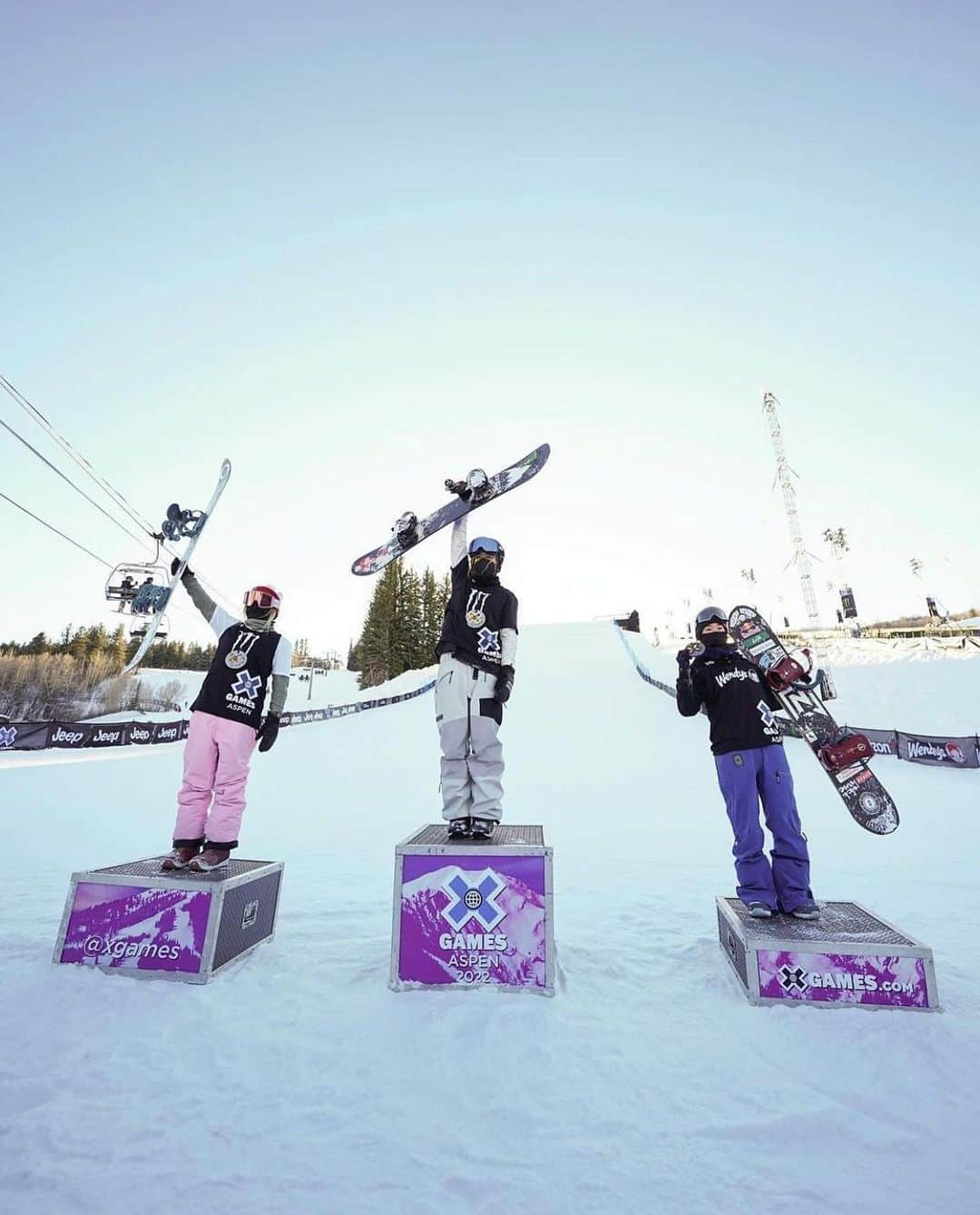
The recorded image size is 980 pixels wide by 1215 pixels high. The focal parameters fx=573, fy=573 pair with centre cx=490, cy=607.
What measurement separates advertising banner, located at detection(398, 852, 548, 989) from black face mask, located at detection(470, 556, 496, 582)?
6.49 feet

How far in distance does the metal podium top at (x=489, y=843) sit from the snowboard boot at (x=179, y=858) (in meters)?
1.38

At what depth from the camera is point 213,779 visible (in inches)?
148

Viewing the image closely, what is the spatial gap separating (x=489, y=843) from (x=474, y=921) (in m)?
0.41

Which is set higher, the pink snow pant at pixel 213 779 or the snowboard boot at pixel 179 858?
the pink snow pant at pixel 213 779

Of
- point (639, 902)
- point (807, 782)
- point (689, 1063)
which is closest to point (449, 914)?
point (689, 1063)

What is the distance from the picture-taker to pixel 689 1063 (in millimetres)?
2338

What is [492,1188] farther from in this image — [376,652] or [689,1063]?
[376,652]

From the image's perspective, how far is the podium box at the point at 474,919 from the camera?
2.96 m

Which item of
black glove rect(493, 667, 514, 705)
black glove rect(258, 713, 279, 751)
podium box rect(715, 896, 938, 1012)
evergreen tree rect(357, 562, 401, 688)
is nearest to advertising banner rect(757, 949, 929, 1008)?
podium box rect(715, 896, 938, 1012)

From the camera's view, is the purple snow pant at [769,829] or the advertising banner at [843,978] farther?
the purple snow pant at [769,829]

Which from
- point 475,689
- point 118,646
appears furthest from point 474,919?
point 118,646

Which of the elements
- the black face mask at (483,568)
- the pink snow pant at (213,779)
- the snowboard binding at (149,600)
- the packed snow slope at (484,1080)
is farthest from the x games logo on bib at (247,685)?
the snowboard binding at (149,600)

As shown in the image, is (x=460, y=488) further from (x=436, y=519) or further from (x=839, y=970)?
(x=839, y=970)

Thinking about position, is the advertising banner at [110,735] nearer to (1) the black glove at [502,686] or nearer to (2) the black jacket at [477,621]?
(2) the black jacket at [477,621]
